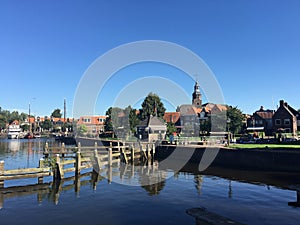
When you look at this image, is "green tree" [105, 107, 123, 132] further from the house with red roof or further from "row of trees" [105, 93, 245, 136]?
the house with red roof

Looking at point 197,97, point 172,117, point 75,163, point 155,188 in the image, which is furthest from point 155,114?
point 155,188

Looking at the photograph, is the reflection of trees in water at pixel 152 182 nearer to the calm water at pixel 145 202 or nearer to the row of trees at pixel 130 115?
the calm water at pixel 145 202

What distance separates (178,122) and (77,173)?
71898 millimetres

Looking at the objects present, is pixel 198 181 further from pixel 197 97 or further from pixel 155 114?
pixel 197 97

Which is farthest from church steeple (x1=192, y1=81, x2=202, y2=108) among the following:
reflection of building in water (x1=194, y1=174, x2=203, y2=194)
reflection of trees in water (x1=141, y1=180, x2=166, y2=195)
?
reflection of trees in water (x1=141, y1=180, x2=166, y2=195)

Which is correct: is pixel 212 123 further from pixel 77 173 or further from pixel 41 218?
pixel 41 218

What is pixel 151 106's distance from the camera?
85938 millimetres

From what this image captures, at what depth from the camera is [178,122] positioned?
91.2 meters

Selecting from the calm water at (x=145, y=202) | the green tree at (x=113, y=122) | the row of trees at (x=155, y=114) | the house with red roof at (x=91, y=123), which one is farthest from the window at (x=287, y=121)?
the house with red roof at (x=91, y=123)

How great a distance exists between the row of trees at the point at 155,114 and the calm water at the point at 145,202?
3782cm

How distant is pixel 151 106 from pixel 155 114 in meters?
5.13

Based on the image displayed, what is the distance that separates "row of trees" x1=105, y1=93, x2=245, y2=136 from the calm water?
3782cm

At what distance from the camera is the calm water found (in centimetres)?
1164

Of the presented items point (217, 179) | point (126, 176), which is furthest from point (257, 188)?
point (126, 176)
